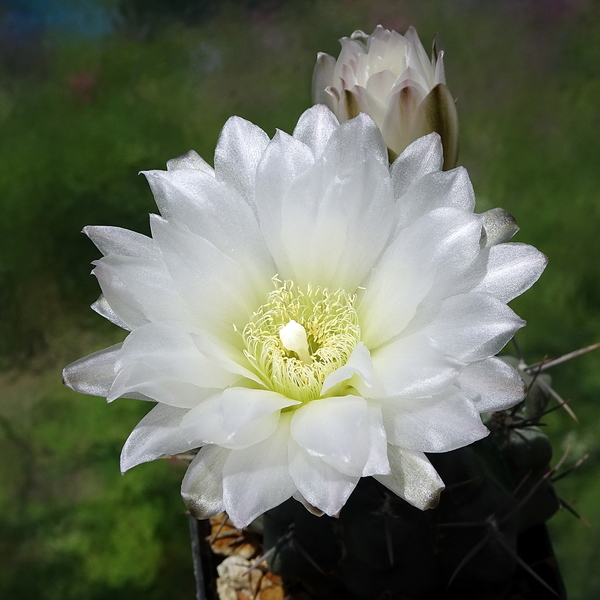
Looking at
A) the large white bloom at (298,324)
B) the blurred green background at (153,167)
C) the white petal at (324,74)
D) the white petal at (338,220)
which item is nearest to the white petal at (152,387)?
the large white bloom at (298,324)

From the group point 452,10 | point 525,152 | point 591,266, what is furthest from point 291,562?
point 452,10

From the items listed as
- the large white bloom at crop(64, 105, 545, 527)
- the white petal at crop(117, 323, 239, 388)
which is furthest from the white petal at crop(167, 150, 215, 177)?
the white petal at crop(117, 323, 239, 388)

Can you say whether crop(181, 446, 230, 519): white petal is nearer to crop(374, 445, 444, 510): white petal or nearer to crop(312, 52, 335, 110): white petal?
crop(374, 445, 444, 510): white petal

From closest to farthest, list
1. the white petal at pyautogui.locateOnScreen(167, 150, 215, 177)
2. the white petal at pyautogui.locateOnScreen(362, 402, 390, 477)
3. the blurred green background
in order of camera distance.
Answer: the white petal at pyautogui.locateOnScreen(362, 402, 390, 477), the white petal at pyautogui.locateOnScreen(167, 150, 215, 177), the blurred green background

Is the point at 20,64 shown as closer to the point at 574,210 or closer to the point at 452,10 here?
the point at 452,10

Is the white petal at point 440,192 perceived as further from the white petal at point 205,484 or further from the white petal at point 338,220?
the white petal at point 205,484

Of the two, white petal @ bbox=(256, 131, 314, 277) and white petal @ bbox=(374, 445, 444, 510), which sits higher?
white petal @ bbox=(256, 131, 314, 277)
